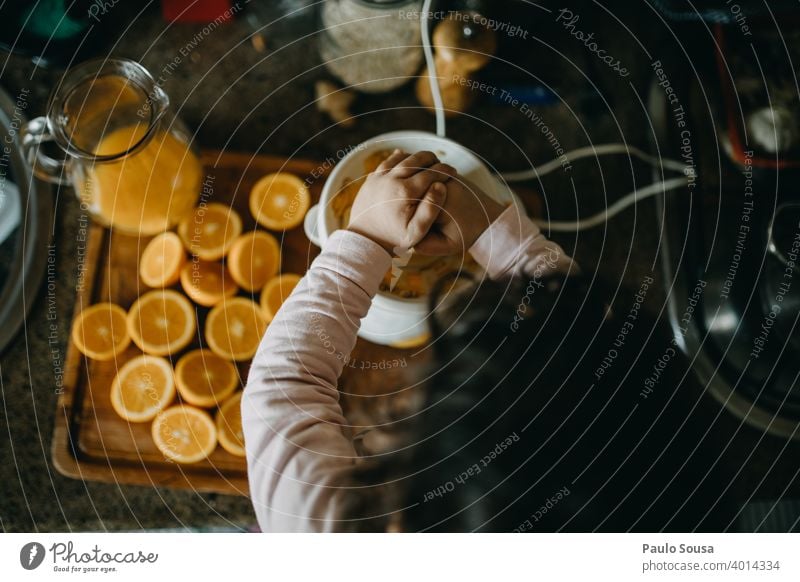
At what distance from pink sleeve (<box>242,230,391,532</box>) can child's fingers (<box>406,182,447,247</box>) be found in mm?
17

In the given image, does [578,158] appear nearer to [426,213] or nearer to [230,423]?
[426,213]

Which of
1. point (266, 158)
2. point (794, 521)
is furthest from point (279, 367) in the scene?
point (794, 521)

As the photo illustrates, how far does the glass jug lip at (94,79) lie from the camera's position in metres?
0.29

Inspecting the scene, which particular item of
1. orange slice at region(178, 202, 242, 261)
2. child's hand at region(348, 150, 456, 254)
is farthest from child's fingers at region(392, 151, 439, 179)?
orange slice at region(178, 202, 242, 261)

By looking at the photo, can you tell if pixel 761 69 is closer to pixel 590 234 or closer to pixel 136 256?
pixel 590 234

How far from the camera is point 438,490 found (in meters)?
0.29

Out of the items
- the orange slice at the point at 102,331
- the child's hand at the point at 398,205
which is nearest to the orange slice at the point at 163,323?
the orange slice at the point at 102,331

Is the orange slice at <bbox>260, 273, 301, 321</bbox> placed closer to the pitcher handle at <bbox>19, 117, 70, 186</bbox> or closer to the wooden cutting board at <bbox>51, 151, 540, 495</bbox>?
the wooden cutting board at <bbox>51, 151, 540, 495</bbox>

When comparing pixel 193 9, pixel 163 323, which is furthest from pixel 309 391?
pixel 193 9

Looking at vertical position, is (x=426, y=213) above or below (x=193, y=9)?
below

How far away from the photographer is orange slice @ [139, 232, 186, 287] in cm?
33

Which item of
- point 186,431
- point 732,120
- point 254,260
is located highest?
point 732,120

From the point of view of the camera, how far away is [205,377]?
33 cm

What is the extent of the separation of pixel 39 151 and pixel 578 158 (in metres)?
0.33
